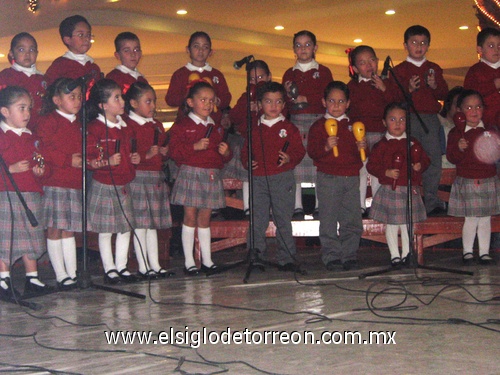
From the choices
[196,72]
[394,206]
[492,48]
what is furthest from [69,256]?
[492,48]

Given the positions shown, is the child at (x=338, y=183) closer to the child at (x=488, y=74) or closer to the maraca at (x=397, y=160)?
the maraca at (x=397, y=160)

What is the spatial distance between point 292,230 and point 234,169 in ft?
2.30

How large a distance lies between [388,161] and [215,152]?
104 centimetres

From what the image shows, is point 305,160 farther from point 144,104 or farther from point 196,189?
point 144,104

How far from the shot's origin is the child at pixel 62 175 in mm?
3600

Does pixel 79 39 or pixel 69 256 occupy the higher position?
pixel 79 39

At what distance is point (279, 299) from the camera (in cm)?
308

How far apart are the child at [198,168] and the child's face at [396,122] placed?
1.01 metres

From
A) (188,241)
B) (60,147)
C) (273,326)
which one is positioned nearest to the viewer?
(273,326)

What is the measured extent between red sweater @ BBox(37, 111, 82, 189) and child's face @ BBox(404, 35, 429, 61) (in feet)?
7.36

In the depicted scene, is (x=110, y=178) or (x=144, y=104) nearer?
(x=110, y=178)

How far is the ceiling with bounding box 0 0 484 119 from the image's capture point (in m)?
8.94

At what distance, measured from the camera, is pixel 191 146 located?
4.03m

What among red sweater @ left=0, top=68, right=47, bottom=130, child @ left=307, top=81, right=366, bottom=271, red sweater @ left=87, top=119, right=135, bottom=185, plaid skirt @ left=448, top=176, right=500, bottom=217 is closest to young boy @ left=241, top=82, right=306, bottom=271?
child @ left=307, top=81, right=366, bottom=271
